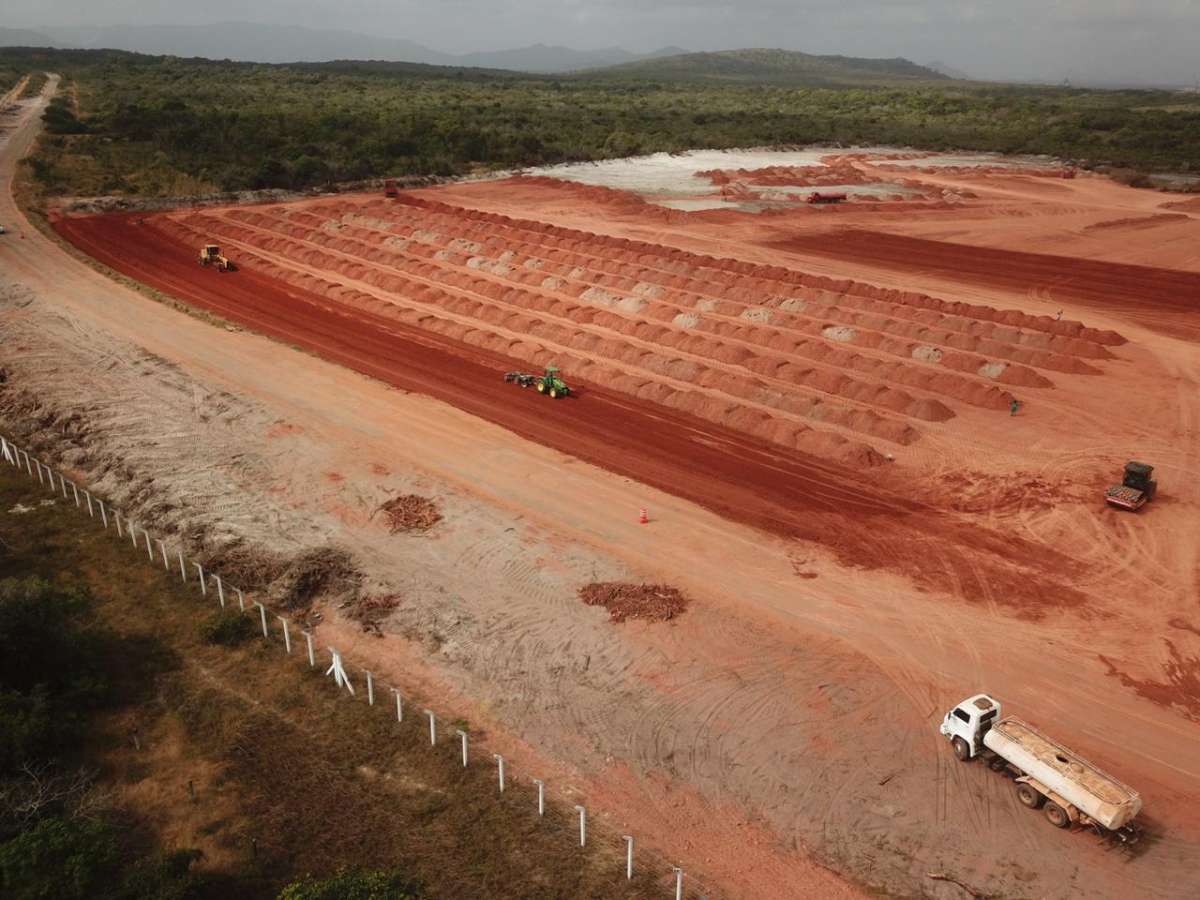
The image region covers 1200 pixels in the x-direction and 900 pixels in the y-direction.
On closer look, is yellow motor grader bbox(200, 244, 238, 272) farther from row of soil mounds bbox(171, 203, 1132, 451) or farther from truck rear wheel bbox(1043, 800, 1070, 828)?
truck rear wheel bbox(1043, 800, 1070, 828)

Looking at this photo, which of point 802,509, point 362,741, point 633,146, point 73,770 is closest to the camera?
point 73,770

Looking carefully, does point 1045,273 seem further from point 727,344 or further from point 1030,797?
point 1030,797

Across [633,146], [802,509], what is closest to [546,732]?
[802,509]

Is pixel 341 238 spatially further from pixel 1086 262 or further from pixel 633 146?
pixel 633 146

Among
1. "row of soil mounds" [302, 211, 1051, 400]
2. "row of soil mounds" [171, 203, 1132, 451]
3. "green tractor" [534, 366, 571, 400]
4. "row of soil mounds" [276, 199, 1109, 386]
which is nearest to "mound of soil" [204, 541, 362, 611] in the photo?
"green tractor" [534, 366, 571, 400]

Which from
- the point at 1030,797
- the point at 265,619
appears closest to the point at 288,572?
the point at 265,619
